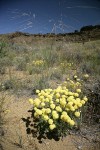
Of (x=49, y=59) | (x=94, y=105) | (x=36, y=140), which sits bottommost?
(x=36, y=140)

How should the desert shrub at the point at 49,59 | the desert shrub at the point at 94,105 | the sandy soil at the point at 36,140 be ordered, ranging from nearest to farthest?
the sandy soil at the point at 36,140
the desert shrub at the point at 94,105
the desert shrub at the point at 49,59

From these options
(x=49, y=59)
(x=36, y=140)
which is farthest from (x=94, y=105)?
(x=49, y=59)

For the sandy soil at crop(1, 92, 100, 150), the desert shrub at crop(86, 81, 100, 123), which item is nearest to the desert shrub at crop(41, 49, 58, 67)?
the desert shrub at crop(86, 81, 100, 123)

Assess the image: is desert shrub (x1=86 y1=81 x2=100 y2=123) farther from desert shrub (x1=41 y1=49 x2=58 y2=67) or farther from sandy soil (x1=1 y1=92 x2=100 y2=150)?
desert shrub (x1=41 y1=49 x2=58 y2=67)

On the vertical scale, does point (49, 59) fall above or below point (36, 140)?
above

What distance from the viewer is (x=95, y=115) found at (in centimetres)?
408

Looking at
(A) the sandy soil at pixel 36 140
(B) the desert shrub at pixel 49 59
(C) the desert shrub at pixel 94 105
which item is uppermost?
(B) the desert shrub at pixel 49 59

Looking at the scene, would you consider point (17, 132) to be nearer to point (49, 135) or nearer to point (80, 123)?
point (49, 135)

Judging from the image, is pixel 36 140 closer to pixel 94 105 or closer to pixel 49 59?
pixel 94 105

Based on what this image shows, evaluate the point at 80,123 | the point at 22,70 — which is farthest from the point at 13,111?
the point at 22,70

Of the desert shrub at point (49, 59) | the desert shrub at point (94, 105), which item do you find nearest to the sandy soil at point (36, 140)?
the desert shrub at point (94, 105)

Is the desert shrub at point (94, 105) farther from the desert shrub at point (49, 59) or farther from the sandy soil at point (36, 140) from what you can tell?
the desert shrub at point (49, 59)

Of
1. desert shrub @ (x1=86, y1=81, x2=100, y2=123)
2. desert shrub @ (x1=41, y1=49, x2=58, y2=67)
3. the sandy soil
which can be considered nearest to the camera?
the sandy soil

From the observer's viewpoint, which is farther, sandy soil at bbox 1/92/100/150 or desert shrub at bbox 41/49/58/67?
desert shrub at bbox 41/49/58/67
